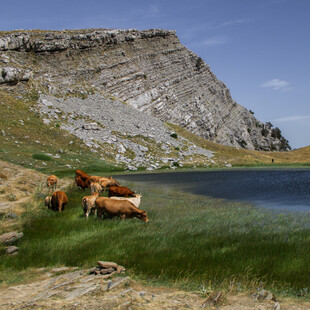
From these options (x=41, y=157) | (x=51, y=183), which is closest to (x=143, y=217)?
(x=51, y=183)

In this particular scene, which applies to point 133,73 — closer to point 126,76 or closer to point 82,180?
point 126,76

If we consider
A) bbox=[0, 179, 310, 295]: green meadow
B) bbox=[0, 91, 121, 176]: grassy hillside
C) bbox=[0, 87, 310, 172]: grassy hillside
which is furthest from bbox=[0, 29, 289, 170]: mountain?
bbox=[0, 179, 310, 295]: green meadow

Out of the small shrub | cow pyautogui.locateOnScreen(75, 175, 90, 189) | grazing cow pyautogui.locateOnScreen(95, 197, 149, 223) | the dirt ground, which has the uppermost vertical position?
the small shrub

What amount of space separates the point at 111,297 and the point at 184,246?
4496mm

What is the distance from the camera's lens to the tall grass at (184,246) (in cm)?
914

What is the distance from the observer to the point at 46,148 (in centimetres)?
5688

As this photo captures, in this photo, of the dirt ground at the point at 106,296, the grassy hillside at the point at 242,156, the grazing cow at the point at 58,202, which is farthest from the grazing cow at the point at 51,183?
the grassy hillside at the point at 242,156

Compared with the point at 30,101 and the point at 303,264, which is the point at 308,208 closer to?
the point at 303,264

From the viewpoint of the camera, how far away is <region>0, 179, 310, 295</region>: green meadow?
8.95 m

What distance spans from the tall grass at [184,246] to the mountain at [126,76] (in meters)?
59.0

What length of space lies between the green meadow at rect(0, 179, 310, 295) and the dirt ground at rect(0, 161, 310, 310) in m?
0.61

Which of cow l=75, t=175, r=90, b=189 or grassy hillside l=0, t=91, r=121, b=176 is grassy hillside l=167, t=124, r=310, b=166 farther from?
cow l=75, t=175, r=90, b=189

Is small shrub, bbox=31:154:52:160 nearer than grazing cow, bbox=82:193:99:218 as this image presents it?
No

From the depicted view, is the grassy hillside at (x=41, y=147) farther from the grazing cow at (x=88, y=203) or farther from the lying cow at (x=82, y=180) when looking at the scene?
the grazing cow at (x=88, y=203)
